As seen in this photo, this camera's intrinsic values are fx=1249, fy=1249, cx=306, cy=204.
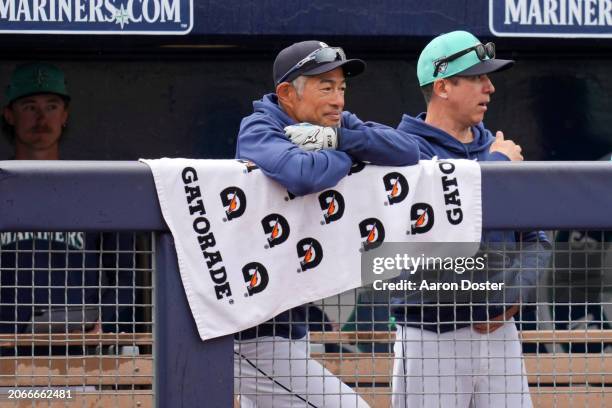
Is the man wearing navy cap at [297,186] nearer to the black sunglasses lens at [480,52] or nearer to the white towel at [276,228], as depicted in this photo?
the white towel at [276,228]

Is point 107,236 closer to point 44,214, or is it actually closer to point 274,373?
point 44,214

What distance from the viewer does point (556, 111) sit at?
5477 millimetres

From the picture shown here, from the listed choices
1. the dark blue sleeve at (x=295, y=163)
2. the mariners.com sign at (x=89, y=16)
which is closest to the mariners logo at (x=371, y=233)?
the dark blue sleeve at (x=295, y=163)

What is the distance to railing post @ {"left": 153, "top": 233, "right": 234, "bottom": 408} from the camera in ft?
8.74

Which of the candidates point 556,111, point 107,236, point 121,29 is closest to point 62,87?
point 121,29

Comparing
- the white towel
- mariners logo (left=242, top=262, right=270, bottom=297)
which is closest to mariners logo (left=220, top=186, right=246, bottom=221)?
the white towel

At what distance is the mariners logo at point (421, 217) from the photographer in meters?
2.74

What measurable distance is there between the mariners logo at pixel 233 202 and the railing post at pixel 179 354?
136 mm

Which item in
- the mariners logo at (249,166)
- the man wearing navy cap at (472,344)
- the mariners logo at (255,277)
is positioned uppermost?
the mariners logo at (249,166)

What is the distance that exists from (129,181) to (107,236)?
0.49ft

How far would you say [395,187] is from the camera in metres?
2.75

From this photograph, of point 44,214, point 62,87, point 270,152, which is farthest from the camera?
point 62,87

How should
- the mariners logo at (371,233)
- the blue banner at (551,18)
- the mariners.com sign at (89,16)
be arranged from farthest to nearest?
the blue banner at (551,18)
the mariners.com sign at (89,16)
the mariners logo at (371,233)

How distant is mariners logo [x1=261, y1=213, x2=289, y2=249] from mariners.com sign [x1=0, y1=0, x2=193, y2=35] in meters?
2.33
